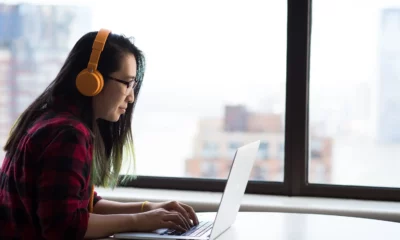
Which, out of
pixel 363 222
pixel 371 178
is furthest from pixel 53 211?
pixel 371 178

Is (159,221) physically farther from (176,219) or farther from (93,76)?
(93,76)

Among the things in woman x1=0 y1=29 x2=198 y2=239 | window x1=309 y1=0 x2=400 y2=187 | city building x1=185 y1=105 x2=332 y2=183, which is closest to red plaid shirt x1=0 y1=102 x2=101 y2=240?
woman x1=0 y1=29 x2=198 y2=239

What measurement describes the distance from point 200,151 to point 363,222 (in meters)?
1.10

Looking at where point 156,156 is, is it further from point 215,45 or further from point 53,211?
point 53,211

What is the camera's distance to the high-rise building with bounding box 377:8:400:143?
8.76ft

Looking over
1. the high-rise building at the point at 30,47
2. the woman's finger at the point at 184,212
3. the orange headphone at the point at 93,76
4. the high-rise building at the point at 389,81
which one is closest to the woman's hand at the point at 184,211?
the woman's finger at the point at 184,212

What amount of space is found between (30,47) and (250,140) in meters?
1.08

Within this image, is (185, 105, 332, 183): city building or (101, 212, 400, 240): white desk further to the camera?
(185, 105, 332, 183): city building

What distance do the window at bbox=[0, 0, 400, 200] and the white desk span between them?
833mm

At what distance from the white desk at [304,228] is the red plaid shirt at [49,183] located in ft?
1.27

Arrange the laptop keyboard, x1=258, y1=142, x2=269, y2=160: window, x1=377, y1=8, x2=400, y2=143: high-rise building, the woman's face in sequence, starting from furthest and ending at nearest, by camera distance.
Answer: x1=258, y1=142, x2=269, y2=160: window
x1=377, y1=8, x2=400, y2=143: high-rise building
the woman's face
the laptop keyboard

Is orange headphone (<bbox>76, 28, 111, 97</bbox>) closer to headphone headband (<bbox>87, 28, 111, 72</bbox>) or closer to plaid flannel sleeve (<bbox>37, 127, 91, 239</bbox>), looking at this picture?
headphone headband (<bbox>87, 28, 111, 72</bbox>)

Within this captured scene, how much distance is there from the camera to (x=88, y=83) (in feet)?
5.31

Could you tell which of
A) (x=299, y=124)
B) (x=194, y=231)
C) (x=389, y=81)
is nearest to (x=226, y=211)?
(x=194, y=231)
